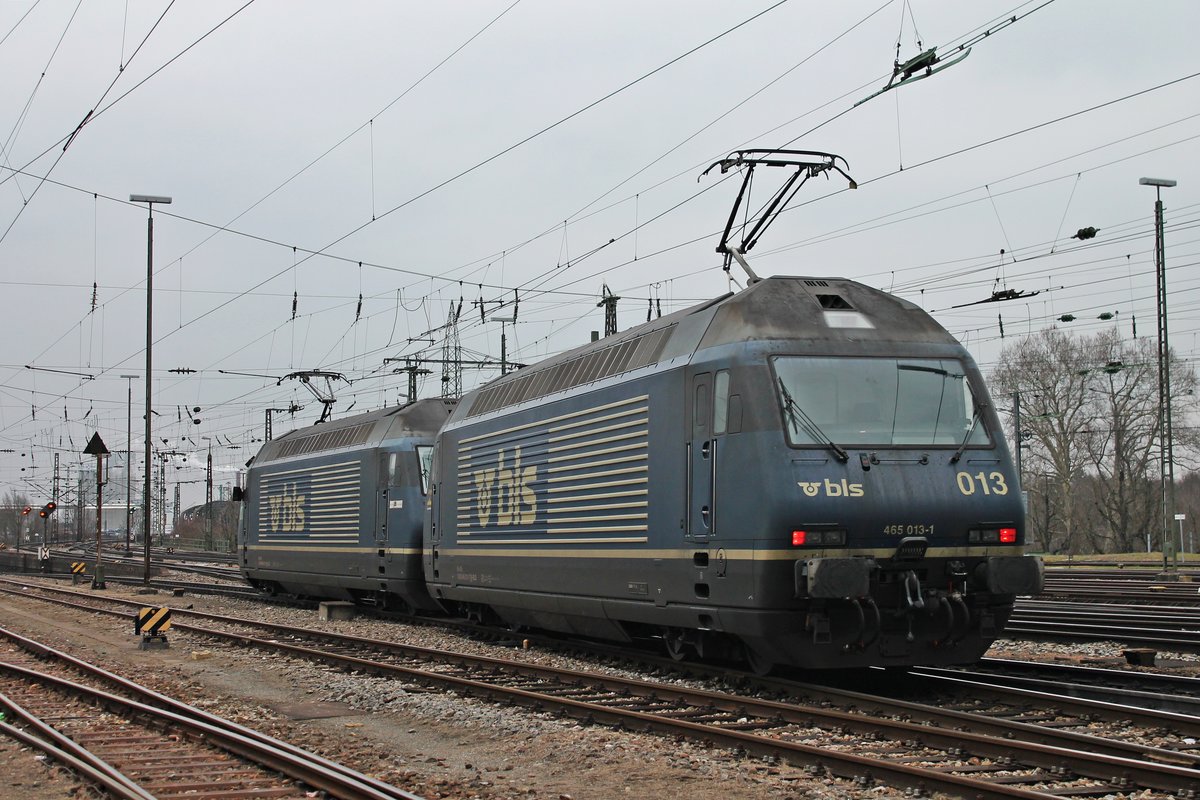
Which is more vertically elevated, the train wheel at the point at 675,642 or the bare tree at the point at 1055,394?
the bare tree at the point at 1055,394

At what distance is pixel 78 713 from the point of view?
1245 cm

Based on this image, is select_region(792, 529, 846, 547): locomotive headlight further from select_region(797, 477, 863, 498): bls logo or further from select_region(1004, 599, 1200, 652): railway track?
select_region(1004, 599, 1200, 652): railway track

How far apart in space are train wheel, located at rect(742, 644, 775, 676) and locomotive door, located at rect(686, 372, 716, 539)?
4.25ft

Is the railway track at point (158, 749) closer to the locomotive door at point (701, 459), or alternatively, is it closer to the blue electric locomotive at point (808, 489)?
the blue electric locomotive at point (808, 489)

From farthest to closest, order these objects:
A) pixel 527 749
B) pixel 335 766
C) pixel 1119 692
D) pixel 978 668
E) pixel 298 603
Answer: pixel 298 603 < pixel 978 668 < pixel 1119 692 < pixel 527 749 < pixel 335 766

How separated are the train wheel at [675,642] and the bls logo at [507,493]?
3.59 meters

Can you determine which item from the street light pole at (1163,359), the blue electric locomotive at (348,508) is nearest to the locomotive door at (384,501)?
the blue electric locomotive at (348,508)

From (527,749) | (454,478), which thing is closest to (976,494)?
(527,749)

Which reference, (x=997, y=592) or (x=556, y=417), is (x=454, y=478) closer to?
(x=556, y=417)

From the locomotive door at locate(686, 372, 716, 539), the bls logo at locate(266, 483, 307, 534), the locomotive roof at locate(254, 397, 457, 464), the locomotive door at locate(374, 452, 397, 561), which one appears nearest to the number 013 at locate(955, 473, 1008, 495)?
the locomotive door at locate(686, 372, 716, 539)

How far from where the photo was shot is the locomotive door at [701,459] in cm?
1223

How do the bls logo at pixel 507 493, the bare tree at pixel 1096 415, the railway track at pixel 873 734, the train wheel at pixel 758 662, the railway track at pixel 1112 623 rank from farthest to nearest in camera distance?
the bare tree at pixel 1096 415, the bls logo at pixel 507 493, the railway track at pixel 1112 623, the train wheel at pixel 758 662, the railway track at pixel 873 734

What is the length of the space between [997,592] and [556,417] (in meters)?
6.79

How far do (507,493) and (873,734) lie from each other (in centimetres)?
911
